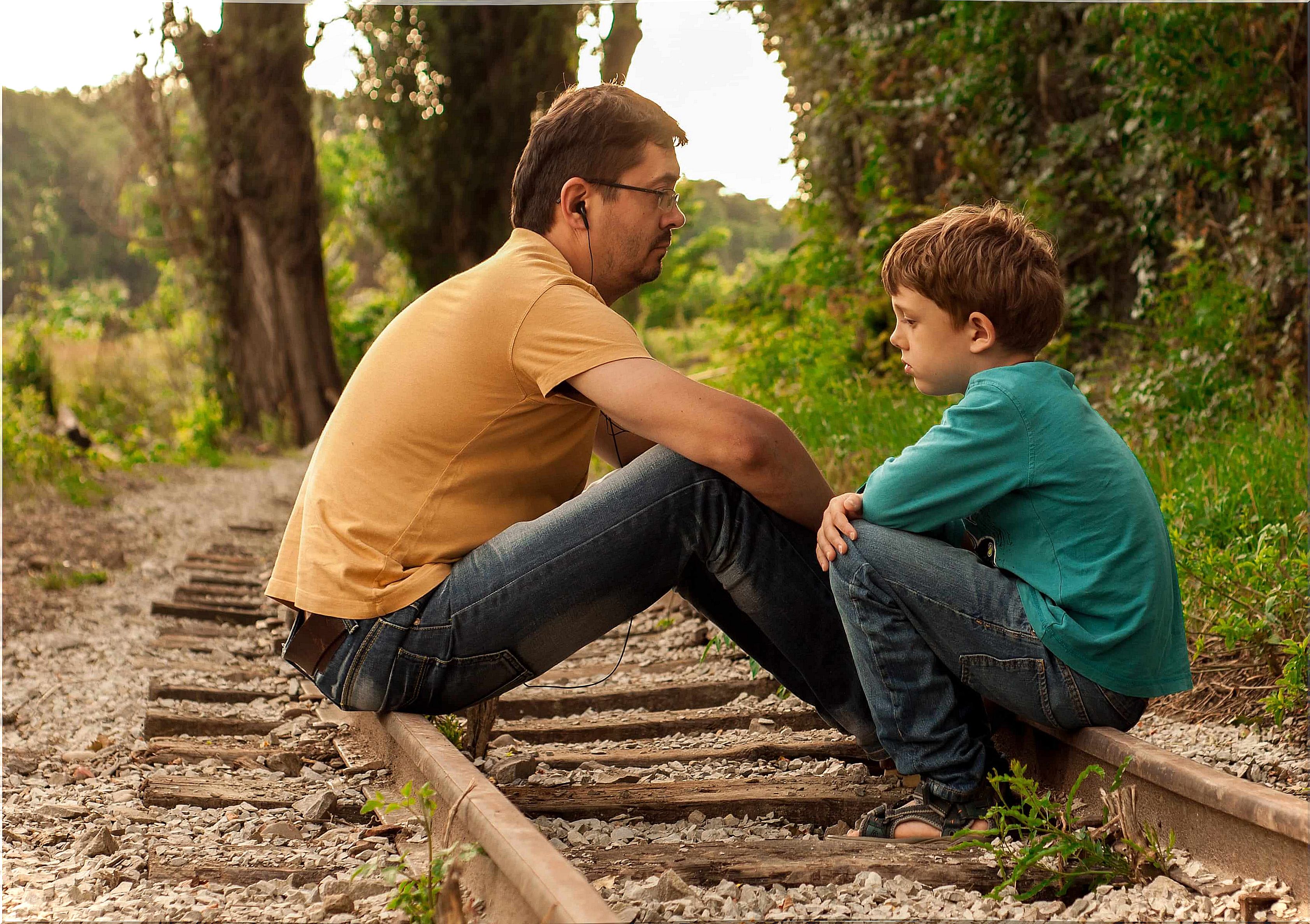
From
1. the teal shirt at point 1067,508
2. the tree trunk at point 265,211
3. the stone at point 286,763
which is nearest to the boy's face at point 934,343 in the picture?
the teal shirt at point 1067,508

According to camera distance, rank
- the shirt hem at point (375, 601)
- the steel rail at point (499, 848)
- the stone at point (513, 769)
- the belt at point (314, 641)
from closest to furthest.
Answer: the steel rail at point (499, 848) < the shirt hem at point (375, 601) < the belt at point (314, 641) < the stone at point (513, 769)

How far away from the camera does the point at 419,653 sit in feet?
7.68

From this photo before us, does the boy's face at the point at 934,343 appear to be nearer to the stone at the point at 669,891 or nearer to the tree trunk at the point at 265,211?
the stone at the point at 669,891

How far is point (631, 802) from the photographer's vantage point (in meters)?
2.35

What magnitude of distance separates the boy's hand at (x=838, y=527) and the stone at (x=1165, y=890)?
754 millimetres

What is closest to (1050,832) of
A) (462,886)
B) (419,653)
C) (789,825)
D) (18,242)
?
(789,825)

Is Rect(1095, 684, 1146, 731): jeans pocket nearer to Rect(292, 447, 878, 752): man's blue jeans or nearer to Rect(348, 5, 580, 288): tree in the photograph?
Rect(292, 447, 878, 752): man's blue jeans

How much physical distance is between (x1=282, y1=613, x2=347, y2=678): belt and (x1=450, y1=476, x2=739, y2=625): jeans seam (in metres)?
0.32

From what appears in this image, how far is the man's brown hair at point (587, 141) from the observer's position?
248 cm

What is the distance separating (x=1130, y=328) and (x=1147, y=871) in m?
4.83

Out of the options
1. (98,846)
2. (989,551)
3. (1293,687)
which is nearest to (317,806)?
(98,846)

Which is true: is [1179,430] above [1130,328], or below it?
below

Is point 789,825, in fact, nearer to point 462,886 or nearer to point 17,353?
point 462,886

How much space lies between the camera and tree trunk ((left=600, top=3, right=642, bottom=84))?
1808cm
